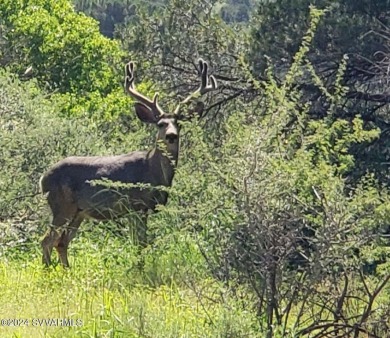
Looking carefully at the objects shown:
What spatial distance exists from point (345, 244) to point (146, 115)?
5.53 meters

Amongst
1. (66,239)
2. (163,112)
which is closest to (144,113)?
(163,112)

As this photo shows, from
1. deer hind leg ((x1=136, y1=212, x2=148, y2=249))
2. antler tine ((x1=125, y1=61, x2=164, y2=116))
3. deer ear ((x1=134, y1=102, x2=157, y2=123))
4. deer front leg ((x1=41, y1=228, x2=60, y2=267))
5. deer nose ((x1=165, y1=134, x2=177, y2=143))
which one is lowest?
deer front leg ((x1=41, y1=228, x2=60, y2=267))

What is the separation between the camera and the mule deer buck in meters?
10.8

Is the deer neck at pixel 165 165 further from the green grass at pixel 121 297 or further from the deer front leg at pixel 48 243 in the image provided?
the deer front leg at pixel 48 243

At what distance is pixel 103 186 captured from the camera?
436 inches

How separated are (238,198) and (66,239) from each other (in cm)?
442

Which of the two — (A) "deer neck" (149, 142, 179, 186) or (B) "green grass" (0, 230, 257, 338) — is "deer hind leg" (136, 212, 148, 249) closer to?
(B) "green grass" (0, 230, 257, 338)

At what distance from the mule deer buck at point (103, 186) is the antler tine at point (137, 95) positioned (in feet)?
0.82

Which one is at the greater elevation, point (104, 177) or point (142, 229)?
point (104, 177)

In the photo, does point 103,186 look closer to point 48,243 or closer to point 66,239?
point 66,239

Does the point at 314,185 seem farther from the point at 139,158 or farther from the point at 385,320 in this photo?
the point at 139,158

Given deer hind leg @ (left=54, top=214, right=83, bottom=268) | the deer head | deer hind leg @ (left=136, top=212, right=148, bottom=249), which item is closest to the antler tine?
the deer head

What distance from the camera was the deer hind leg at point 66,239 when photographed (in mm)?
10617

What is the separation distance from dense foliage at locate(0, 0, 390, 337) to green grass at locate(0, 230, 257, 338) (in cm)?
2
